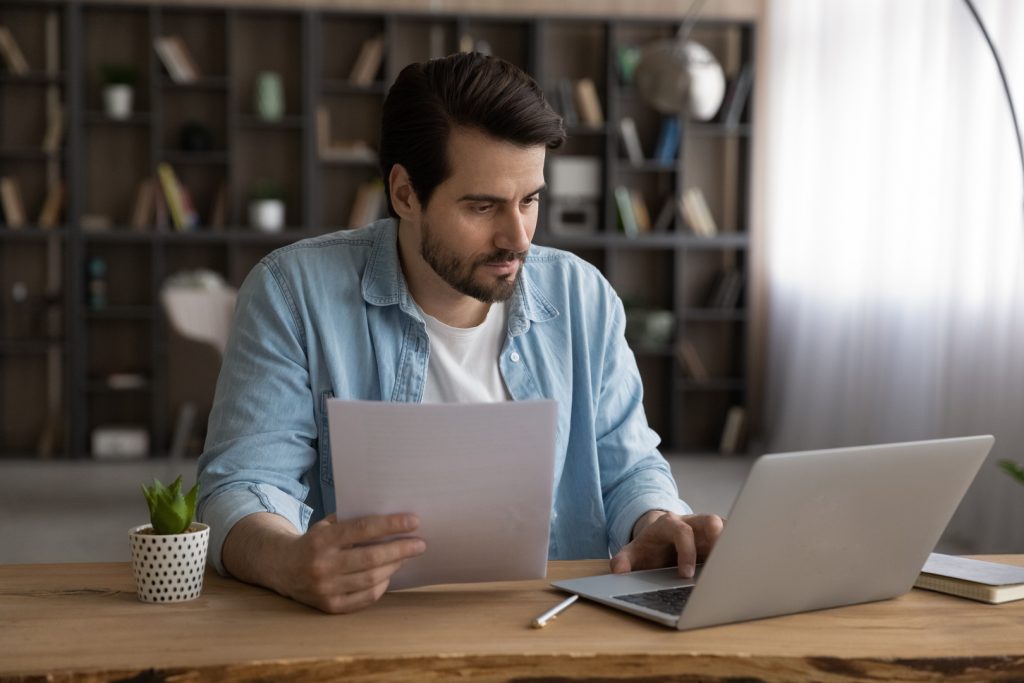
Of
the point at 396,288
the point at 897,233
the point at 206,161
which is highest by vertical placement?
the point at 206,161

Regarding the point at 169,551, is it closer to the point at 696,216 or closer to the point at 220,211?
the point at 220,211

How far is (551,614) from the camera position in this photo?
1151 millimetres

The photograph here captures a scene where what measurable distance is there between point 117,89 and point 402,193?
495 cm

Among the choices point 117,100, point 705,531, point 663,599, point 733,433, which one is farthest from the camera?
point 733,433

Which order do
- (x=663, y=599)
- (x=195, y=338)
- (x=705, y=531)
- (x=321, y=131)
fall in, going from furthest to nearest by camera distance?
(x=321, y=131), (x=195, y=338), (x=705, y=531), (x=663, y=599)

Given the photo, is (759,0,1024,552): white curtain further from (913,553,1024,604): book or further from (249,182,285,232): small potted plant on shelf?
(913,553,1024,604): book

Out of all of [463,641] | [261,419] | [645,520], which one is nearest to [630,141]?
[645,520]

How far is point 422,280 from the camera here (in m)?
1.74

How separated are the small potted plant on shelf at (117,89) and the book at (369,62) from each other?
1196 millimetres

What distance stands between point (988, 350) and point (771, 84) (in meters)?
2.80

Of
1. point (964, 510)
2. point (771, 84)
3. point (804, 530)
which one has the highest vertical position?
point (771, 84)

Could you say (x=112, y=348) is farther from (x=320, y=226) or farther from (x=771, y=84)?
(x=771, y=84)

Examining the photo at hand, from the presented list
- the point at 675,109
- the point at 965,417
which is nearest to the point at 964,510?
the point at 965,417

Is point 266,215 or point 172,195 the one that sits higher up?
point 172,195
